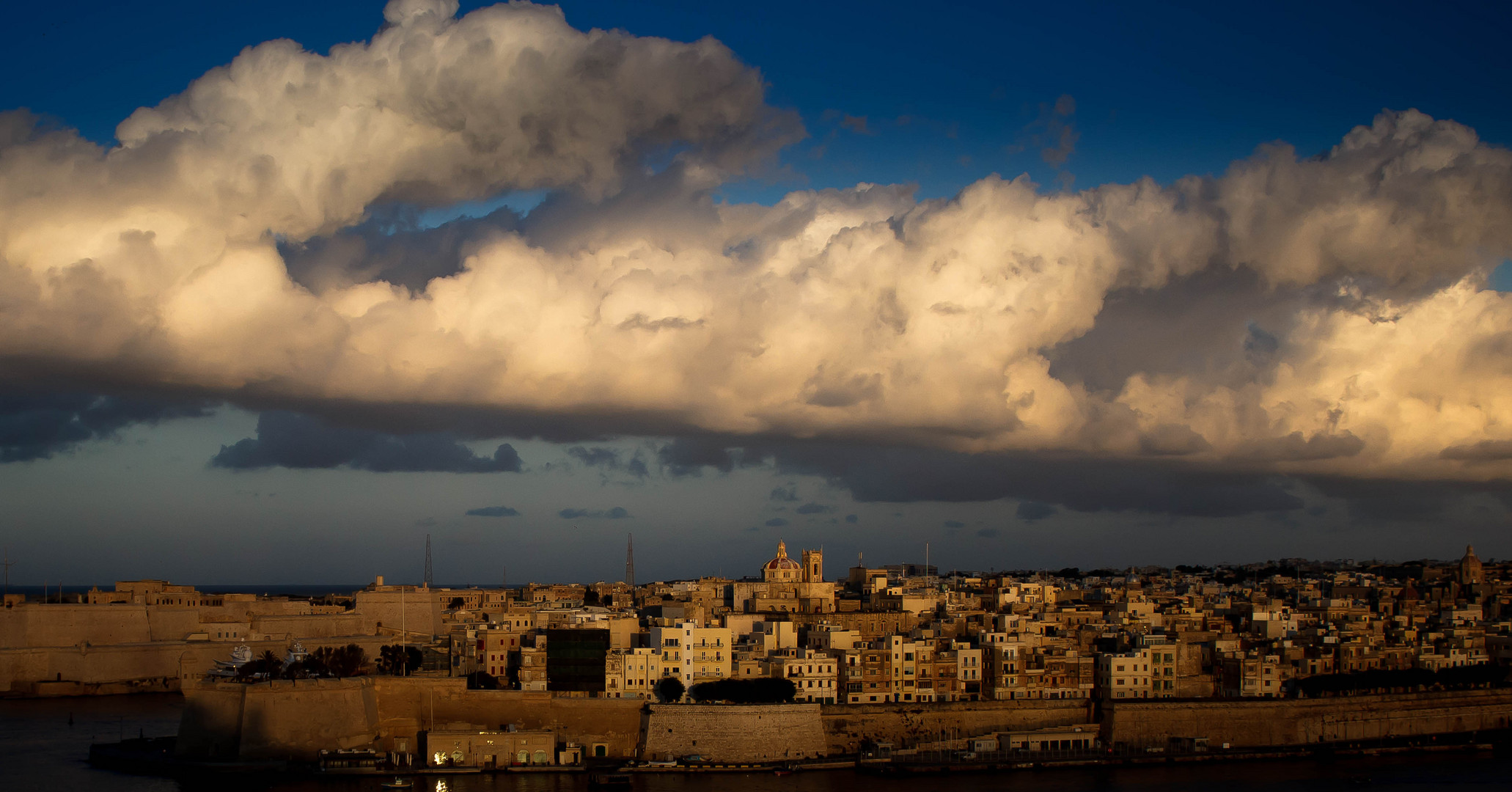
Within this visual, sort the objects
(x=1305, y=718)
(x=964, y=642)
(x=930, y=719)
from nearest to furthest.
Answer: (x=930, y=719)
(x=1305, y=718)
(x=964, y=642)

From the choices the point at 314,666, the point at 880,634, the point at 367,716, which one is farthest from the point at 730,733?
the point at 880,634

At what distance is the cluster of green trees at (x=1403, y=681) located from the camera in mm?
45812

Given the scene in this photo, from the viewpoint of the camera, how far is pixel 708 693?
4034 cm

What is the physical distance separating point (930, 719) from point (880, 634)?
12.6 m

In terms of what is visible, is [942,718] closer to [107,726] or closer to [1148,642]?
[1148,642]

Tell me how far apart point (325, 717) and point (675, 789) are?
31.9 feet

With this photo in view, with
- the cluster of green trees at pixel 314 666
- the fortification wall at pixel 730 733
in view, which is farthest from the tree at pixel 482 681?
the fortification wall at pixel 730 733

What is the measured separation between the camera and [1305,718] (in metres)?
43.2

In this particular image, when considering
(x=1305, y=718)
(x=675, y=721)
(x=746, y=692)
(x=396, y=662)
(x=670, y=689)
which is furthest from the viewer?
(x=396, y=662)

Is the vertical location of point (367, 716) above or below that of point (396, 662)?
below

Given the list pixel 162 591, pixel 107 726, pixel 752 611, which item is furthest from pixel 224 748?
pixel 162 591

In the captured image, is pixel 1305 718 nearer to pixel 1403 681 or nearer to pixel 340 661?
pixel 1403 681

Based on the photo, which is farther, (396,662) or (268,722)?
(396,662)

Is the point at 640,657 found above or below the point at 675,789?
above
